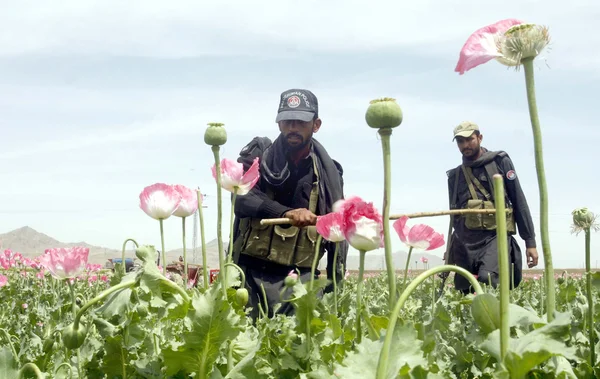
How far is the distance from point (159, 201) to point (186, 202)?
7 centimetres

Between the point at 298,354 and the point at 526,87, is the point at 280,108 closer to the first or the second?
the point at 298,354

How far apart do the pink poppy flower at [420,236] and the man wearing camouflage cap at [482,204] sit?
4929 mm

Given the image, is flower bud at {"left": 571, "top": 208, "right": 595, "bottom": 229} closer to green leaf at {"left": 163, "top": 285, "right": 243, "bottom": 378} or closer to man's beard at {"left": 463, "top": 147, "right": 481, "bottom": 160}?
green leaf at {"left": 163, "top": 285, "right": 243, "bottom": 378}

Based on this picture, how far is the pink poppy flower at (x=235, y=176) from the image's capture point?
195 cm

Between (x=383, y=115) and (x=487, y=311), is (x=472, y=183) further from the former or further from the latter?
(x=487, y=311)

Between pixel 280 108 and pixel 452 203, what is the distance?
2562 mm

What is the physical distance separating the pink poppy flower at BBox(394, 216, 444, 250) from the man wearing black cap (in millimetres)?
3151

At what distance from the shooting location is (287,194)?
5.30 m

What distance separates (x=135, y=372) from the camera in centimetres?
169

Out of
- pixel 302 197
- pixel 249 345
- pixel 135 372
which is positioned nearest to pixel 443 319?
pixel 249 345

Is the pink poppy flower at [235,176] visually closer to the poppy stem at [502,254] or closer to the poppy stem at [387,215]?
the poppy stem at [387,215]

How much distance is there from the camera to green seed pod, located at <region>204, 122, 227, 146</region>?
156cm

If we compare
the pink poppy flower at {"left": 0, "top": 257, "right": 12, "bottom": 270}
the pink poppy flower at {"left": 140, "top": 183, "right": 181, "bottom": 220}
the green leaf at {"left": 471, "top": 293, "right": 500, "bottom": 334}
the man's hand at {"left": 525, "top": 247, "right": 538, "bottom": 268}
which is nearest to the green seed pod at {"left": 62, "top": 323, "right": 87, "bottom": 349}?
the pink poppy flower at {"left": 140, "top": 183, "right": 181, "bottom": 220}

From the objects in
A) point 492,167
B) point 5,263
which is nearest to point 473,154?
point 492,167
